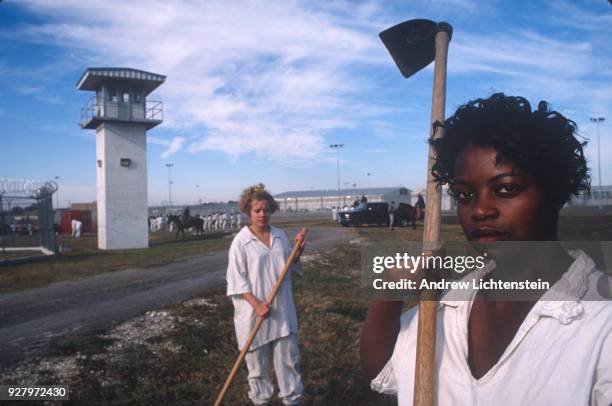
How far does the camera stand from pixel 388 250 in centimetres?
159

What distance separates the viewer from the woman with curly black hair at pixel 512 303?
1087mm

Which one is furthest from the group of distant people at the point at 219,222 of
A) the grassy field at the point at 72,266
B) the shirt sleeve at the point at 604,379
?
the shirt sleeve at the point at 604,379

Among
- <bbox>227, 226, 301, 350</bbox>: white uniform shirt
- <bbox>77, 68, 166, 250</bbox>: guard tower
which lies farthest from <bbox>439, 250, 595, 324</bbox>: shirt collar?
<bbox>77, 68, 166, 250</bbox>: guard tower

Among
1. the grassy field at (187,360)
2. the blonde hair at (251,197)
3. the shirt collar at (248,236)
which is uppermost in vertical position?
the blonde hair at (251,197)

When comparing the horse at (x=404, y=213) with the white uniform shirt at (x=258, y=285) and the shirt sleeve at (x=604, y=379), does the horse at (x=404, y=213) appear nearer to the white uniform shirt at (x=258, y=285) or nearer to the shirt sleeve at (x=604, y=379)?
the white uniform shirt at (x=258, y=285)

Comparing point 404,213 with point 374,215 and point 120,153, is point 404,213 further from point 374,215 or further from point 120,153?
point 120,153

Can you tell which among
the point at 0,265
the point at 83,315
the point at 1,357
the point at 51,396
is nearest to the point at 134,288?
the point at 83,315

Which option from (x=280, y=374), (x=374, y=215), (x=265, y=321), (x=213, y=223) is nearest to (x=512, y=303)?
(x=265, y=321)

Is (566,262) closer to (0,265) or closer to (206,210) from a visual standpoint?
(0,265)

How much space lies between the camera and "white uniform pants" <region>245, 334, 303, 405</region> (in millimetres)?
3969

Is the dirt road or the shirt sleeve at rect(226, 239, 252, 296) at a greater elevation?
the shirt sleeve at rect(226, 239, 252, 296)

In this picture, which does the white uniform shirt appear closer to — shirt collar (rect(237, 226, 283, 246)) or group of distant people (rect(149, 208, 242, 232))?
shirt collar (rect(237, 226, 283, 246))

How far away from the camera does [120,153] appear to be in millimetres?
22781

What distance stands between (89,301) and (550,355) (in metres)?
9.95
